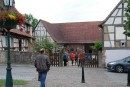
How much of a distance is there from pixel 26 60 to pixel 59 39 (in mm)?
27804

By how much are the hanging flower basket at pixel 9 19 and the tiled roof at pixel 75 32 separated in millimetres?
45188

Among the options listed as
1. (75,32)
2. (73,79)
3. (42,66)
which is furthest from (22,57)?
(75,32)

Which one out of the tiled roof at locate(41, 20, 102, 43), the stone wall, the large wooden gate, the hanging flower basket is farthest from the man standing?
the tiled roof at locate(41, 20, 102, 43)

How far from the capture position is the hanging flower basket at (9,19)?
502 inches

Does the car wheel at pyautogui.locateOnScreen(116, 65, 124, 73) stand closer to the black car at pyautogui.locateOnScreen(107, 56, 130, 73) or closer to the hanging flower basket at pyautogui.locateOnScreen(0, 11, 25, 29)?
the black car at pyautogui.locateOnScreen(107, 56, 130, 73)

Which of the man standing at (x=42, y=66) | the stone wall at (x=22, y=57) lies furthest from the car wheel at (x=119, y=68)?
the man standing at (x=42, y=66)

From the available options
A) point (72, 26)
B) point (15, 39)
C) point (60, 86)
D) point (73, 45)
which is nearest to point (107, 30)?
point (15, 39)

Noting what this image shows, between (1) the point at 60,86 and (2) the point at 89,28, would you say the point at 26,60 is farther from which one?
(2) the point at 89,28

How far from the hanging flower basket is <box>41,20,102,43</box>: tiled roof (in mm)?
45188

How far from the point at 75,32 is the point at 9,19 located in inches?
2007

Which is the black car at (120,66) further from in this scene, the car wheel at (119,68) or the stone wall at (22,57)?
the stone wall at (22,57)

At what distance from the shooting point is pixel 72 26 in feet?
216

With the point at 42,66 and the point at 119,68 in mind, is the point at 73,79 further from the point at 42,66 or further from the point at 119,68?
the point at 119,68

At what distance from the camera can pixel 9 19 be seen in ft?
42.4
